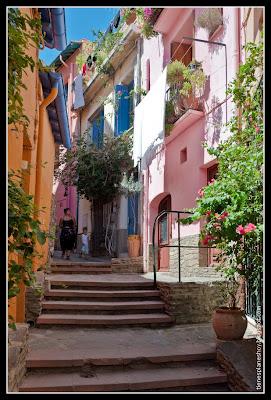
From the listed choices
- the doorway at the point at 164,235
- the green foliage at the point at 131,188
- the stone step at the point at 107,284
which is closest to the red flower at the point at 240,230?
the stone step at the point at 107,284

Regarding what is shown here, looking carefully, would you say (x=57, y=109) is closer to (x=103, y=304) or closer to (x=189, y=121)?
(x=189, y=121)

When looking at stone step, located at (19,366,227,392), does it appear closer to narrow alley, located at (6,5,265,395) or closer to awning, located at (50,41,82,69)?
narrow alley, located at (6,5,265,395)

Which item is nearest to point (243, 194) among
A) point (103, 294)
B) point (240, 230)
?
point (240, 230)

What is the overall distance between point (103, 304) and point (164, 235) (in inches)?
164

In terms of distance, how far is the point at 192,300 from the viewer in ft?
21.8

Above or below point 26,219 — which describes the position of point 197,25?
above

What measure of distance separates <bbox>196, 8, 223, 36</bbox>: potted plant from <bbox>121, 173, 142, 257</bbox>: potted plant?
4.73 meters

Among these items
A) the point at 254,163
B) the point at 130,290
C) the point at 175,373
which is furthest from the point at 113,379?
the point at 130,290

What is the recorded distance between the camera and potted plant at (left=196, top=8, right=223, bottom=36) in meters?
7.76

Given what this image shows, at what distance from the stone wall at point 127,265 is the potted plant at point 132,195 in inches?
17.6

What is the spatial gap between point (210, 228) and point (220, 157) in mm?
999

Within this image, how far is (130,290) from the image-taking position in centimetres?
743

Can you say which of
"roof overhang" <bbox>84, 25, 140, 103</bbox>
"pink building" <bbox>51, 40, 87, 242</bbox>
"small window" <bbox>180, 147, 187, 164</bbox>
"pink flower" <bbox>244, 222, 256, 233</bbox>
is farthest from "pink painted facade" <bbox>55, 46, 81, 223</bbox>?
"pink flower" <bbox>244, 222, 256, 233</bbox>

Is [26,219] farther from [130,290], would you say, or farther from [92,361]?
[130,290]
